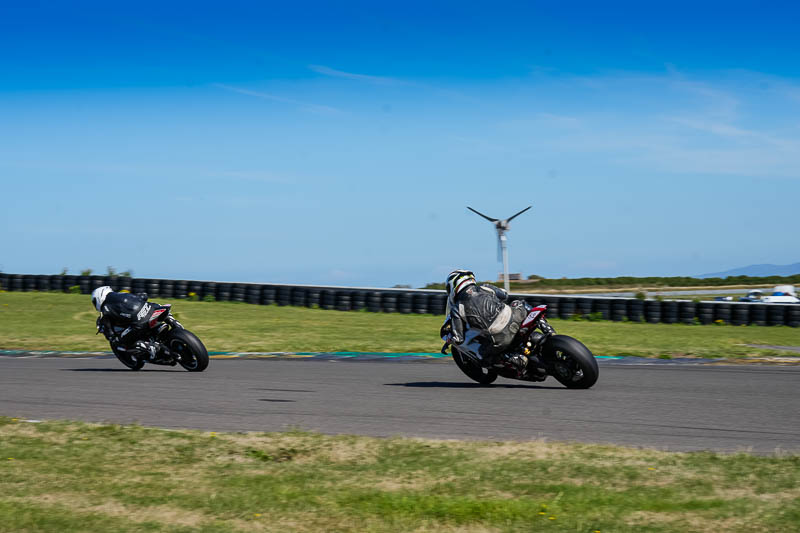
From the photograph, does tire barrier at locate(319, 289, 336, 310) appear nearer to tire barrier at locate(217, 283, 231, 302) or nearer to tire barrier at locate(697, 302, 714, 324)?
tire barrier at locate(217, 283, 231, 302)

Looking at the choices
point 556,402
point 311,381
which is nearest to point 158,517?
point 556,402

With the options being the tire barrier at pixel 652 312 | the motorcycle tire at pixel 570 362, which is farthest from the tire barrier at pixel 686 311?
the motorcycle tire at pixel 570 362

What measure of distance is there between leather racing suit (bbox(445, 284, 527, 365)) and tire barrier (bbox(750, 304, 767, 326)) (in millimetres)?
15499

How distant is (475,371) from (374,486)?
5.60 m

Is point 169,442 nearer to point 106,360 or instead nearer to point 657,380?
point 657,380

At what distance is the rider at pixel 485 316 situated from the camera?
10.0 m

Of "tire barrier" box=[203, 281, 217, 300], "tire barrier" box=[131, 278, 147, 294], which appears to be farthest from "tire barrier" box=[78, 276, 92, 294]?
"tire barrier" box=[203, 281, 217, 300]

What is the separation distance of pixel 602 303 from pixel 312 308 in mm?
9202

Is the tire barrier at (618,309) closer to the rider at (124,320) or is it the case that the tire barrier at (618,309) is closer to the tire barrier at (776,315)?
the tire barrier at (776,315)

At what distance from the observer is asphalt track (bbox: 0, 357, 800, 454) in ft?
23.8

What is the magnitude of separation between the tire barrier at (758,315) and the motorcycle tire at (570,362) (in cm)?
1546

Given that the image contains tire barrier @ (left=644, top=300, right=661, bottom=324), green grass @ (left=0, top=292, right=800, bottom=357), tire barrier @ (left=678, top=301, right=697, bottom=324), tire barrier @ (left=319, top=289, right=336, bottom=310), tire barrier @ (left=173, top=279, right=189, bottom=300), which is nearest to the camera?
green grass @ (left=0, top=292, right=800, bottom=357)

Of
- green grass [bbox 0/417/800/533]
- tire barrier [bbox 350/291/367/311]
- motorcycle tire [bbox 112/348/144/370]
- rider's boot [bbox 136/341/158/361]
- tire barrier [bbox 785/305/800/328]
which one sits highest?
tire barrier [bbox 350/291/367/311]

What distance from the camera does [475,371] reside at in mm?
10742
